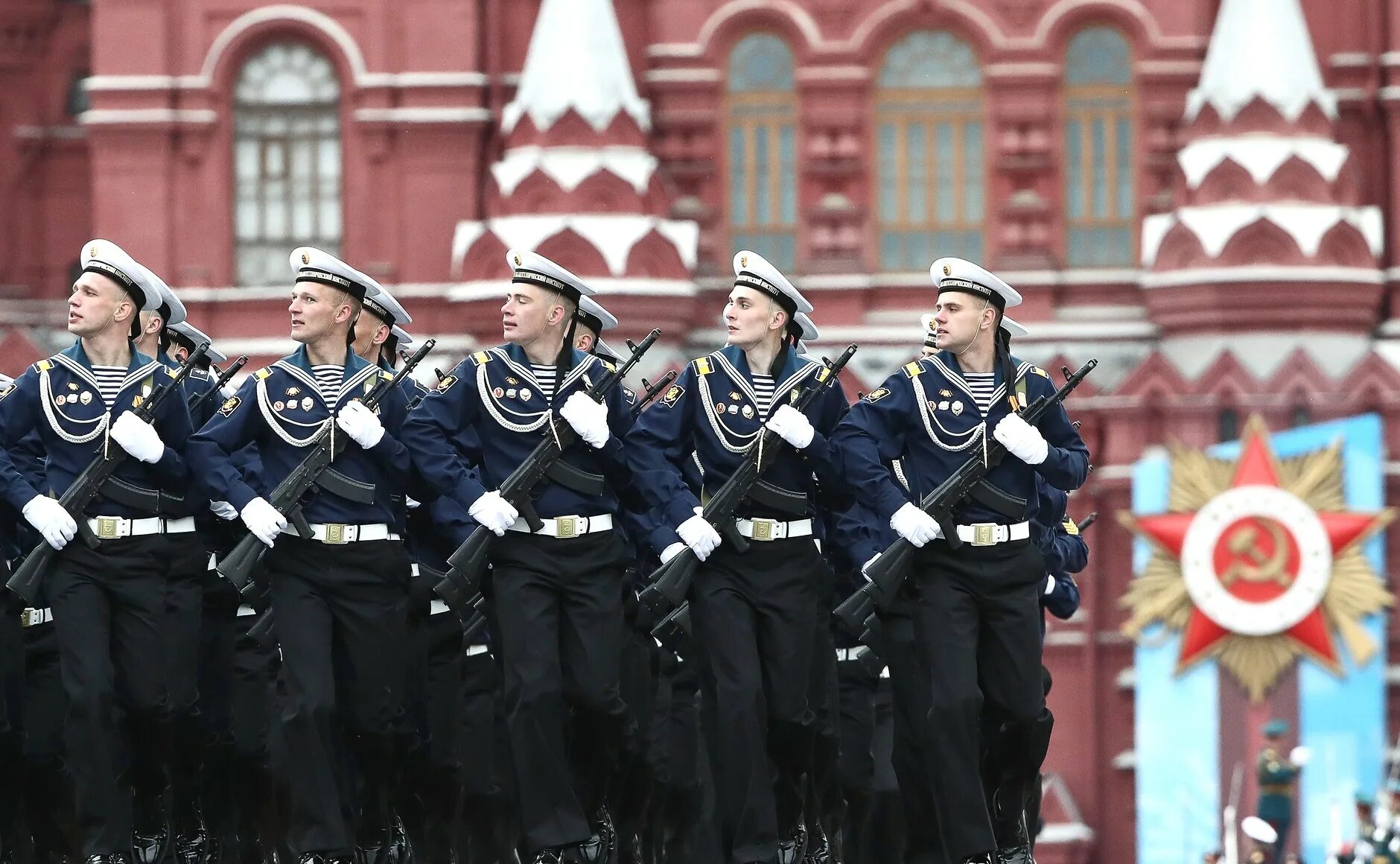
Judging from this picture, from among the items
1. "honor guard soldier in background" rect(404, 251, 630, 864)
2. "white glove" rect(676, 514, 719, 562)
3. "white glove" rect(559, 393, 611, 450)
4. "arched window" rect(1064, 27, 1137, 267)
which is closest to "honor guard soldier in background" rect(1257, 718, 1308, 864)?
"arched window" rect(1064, 27, 1137, 267)

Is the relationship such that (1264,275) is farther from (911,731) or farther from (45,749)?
(45,749)

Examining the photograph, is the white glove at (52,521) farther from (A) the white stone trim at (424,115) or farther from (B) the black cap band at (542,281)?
(A) the white stone trim at (424,115)

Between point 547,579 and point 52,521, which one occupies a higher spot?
point 52,521

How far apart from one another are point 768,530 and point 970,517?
0.78 meters

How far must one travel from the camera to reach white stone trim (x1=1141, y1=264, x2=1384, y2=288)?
938 inches

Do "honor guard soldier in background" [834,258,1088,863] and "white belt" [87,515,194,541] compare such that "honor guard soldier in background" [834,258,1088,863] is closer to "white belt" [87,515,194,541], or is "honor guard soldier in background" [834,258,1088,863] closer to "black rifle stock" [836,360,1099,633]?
"black rifle stock" [836,360,1099,633]

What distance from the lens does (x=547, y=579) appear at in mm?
11914

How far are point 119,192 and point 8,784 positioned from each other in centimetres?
1347

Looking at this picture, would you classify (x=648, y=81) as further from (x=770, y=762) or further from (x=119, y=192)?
(x=770, y=762)

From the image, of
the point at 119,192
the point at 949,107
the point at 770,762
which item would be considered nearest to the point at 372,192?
the point at 119,192

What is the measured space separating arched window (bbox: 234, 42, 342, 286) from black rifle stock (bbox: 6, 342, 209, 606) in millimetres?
13354

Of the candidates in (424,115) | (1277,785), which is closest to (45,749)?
(1277,785)

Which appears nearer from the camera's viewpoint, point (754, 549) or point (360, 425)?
point (360, 425)

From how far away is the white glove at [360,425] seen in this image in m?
11.9
